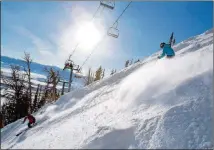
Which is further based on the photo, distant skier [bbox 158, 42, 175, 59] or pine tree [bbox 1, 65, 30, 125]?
pine tree [bbox 1, 65, 30, 125]

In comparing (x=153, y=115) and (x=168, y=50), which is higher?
(x=168, y=50)

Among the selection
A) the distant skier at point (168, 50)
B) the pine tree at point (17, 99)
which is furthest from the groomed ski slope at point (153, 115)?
the pine tree at point (17, 99)

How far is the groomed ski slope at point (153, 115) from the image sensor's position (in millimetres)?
7441

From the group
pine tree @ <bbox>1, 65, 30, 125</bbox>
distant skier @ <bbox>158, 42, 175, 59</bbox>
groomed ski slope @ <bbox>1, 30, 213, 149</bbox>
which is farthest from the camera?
pine tree @ <bbox>1, 65, 30, 125</bbox>

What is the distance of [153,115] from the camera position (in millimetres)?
8430

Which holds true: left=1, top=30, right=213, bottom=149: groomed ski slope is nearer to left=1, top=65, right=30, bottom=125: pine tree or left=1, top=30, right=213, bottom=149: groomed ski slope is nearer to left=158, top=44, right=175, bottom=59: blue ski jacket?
left=158, top=44, right=175, bottom=59: blue ski jacket

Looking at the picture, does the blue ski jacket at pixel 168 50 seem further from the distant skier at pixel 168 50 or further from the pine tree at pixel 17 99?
the pine tree at pixel 17 99

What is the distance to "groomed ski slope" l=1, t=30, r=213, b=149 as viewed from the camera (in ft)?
24.4

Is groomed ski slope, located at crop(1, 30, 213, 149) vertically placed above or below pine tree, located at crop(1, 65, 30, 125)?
below

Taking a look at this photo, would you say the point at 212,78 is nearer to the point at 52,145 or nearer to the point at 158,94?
the point at 158,94

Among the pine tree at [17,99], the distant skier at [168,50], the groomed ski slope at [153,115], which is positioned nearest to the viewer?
the groomed ski slope at [153,115]

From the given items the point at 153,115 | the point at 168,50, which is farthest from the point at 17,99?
the point at 153,115

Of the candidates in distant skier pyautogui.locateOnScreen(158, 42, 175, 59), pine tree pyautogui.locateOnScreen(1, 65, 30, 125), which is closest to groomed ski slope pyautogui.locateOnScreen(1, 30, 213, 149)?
distant skier pyautogui.locateOnScreen(158, 42, 175, 59)

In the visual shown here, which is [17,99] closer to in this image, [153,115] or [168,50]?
[168,50]
